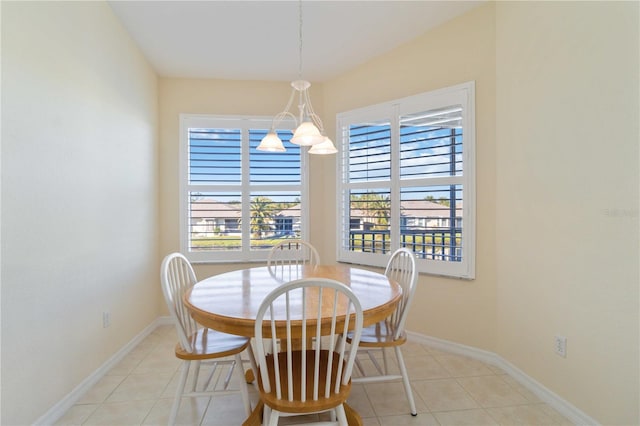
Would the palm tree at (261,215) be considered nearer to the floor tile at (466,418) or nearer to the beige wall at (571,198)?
the beige wall at (571,198)

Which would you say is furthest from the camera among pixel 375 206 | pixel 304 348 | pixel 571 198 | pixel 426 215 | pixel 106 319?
pixel 375 206

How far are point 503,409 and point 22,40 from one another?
323 centimetres

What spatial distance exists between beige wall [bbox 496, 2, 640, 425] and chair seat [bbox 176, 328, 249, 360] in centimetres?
181

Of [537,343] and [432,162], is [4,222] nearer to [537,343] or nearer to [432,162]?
[432,162]

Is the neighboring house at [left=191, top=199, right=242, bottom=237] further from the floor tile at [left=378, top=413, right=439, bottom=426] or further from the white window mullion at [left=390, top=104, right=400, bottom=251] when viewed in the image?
the floor tile at [left=378, top=413, right=439, bottom=426]

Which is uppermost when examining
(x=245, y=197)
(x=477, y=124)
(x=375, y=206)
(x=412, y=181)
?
(x=477, y=124)

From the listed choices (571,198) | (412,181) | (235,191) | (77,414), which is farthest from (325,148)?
(77,414)

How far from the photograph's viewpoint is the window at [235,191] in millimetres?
3373

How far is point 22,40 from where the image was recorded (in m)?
1.56

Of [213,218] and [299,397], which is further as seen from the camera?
[213,218]

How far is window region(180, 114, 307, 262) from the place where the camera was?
133 inches

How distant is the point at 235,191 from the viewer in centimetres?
343

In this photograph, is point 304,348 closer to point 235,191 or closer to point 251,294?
point 251,294

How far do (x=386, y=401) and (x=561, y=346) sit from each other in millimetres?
1061
